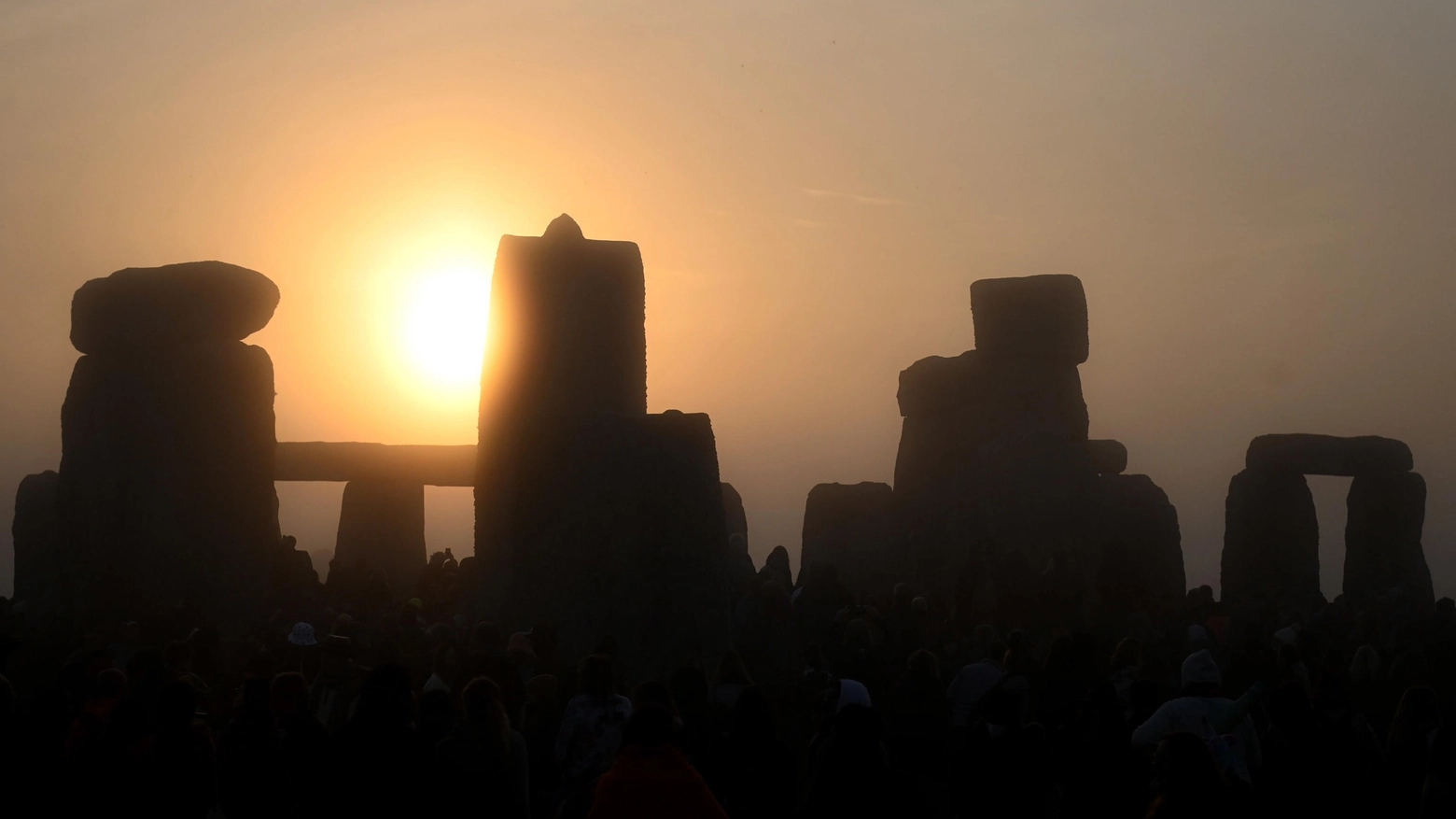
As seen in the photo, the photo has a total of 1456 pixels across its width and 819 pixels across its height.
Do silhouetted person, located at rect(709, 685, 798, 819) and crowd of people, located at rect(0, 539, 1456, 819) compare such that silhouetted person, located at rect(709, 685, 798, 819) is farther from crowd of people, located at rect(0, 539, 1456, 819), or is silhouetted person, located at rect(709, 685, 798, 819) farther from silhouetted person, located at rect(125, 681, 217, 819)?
silhouetted person, located at rect(125, 681, 217, 819)

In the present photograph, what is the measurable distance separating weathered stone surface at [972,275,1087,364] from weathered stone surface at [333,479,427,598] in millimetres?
10162

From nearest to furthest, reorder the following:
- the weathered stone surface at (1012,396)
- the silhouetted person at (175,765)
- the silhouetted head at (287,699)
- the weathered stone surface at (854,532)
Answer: the silhouetted person at (175,765), the silhouetted head at (287,699), the weathered stone surface at (1012,396), the weathered stone surface at (854,532)

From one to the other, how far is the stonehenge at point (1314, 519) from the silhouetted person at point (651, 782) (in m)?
21.9

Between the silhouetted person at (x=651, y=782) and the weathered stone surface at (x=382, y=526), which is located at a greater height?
the silhouetted person at (x=651, y=782)

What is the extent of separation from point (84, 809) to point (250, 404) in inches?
538

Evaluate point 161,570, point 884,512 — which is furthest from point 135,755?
point 884,512

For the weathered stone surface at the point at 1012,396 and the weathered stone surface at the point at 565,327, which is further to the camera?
the weathered stone surface at the point at 1012,396

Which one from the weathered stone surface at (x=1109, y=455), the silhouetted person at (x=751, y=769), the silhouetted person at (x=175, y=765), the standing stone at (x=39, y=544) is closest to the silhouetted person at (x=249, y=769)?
the silhouetted person at (x=175, y=765)

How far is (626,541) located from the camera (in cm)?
1462

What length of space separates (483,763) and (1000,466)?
18584 mm

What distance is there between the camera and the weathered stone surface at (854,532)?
26062 millimetres

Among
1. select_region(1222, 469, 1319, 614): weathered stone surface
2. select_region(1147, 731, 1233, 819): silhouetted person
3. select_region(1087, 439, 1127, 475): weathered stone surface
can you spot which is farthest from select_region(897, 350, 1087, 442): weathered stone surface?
select_region(1147, 731, 1233, 819): silhouetted person

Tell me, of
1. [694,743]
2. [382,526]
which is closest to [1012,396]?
[382,526]

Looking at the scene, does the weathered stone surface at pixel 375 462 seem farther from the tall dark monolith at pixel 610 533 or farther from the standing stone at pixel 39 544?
the tall dark monolith at pixel 610 533
